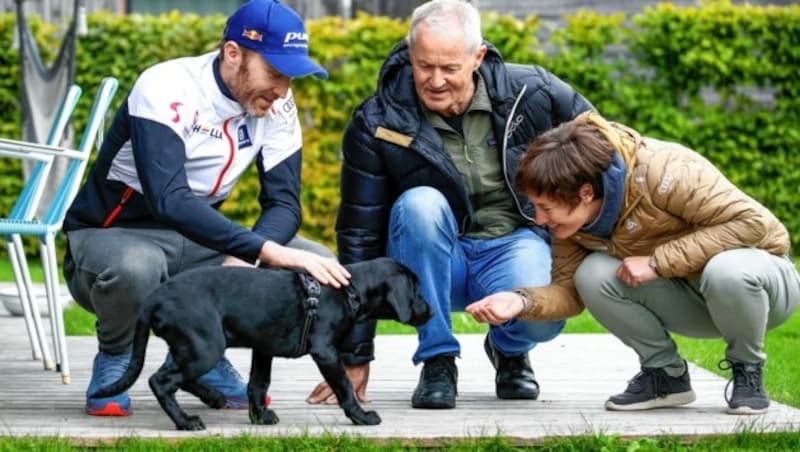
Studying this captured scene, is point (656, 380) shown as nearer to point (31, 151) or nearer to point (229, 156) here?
point (229, 156)

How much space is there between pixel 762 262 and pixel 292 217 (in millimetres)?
1396

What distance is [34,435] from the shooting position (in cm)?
379

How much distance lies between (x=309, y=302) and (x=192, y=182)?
67 cm

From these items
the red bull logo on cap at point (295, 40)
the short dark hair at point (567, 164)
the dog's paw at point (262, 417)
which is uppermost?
the red bull logo on cap at point (295, 40)

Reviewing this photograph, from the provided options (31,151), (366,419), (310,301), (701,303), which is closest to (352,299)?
(310,301)

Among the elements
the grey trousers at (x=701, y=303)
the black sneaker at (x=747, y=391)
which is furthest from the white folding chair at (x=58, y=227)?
the black sneaker at (x=747, y=391)

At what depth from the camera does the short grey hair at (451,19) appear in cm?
434

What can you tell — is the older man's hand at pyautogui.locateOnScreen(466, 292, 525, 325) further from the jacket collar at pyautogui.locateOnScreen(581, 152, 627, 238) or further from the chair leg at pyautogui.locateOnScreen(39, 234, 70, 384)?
the chair leg at pyautogui.locateOnScreen(39, 234, 70, 384)

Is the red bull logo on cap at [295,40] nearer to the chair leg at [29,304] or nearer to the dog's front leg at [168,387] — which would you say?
the dog's front leg at [168,387]

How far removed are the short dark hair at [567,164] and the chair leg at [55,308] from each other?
1694mm

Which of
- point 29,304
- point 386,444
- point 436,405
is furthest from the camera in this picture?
point 29,304

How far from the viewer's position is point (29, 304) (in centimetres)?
546

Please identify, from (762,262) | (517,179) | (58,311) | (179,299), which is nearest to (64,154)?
(58,311)

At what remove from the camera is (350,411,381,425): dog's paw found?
3953mm
